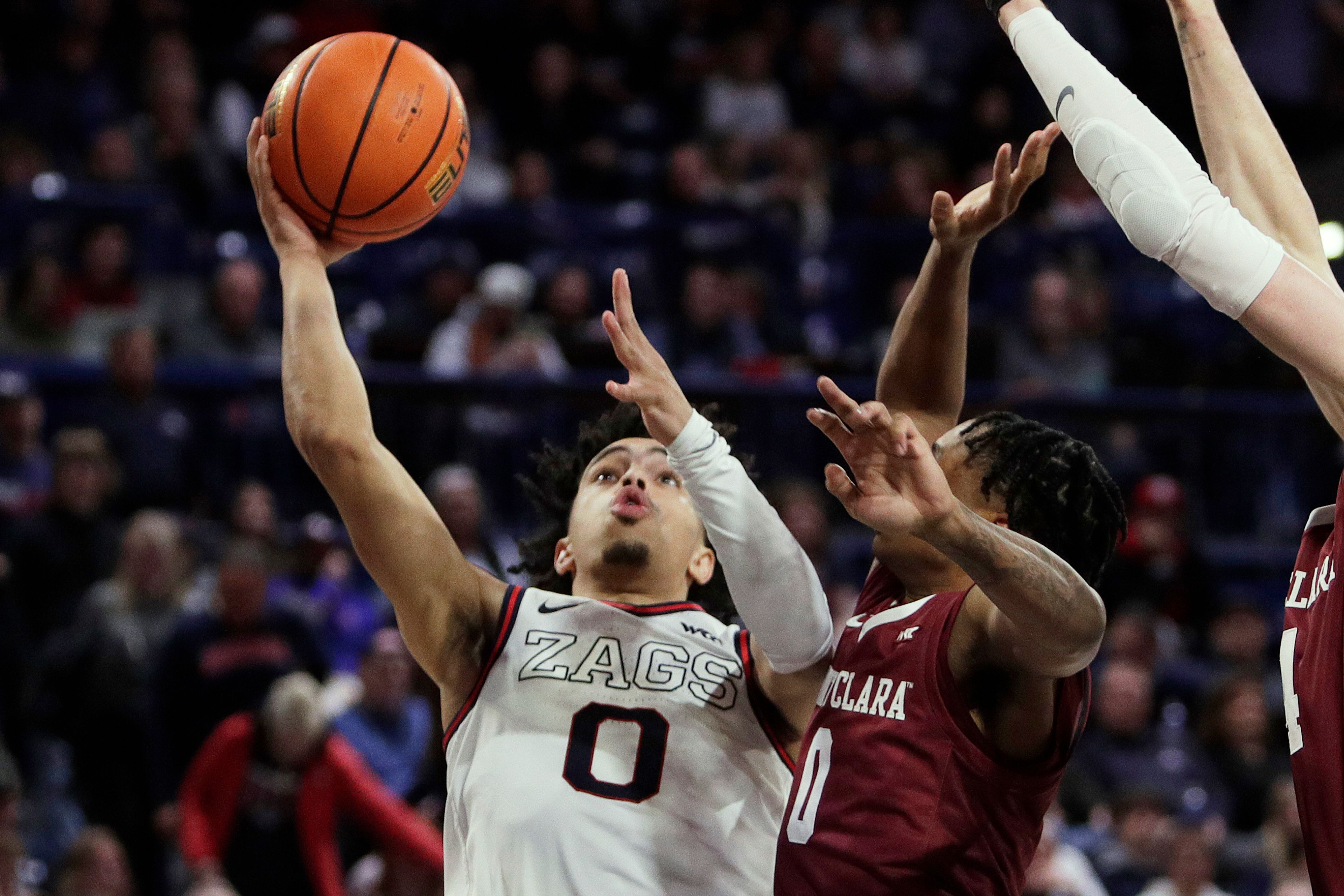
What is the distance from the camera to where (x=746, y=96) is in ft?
37.9

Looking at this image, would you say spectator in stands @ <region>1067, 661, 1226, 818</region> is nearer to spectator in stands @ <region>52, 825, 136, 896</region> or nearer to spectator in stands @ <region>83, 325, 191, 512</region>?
spectator in stands @ <region>52, 825, 136, 896</region>

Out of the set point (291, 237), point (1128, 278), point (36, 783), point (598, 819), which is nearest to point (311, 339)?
point (291, 237)

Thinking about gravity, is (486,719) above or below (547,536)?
below

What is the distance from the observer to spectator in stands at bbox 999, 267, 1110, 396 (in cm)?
926

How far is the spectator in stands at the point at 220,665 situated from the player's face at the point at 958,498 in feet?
12.0

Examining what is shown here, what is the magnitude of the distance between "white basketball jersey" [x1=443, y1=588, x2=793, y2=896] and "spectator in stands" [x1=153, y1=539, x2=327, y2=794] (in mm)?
3209

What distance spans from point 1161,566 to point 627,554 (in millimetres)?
5525

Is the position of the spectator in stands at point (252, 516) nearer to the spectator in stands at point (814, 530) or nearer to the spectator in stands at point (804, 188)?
the spectator in stands at point (814, 530)

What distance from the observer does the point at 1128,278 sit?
1034cm

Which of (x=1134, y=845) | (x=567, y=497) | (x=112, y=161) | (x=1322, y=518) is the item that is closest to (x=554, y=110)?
(x=112, y=161)

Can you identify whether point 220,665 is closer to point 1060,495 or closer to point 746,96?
point 1060,495

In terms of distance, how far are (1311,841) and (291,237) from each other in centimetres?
231

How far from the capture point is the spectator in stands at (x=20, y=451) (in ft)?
23.5

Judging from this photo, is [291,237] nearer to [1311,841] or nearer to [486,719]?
[486,719]
